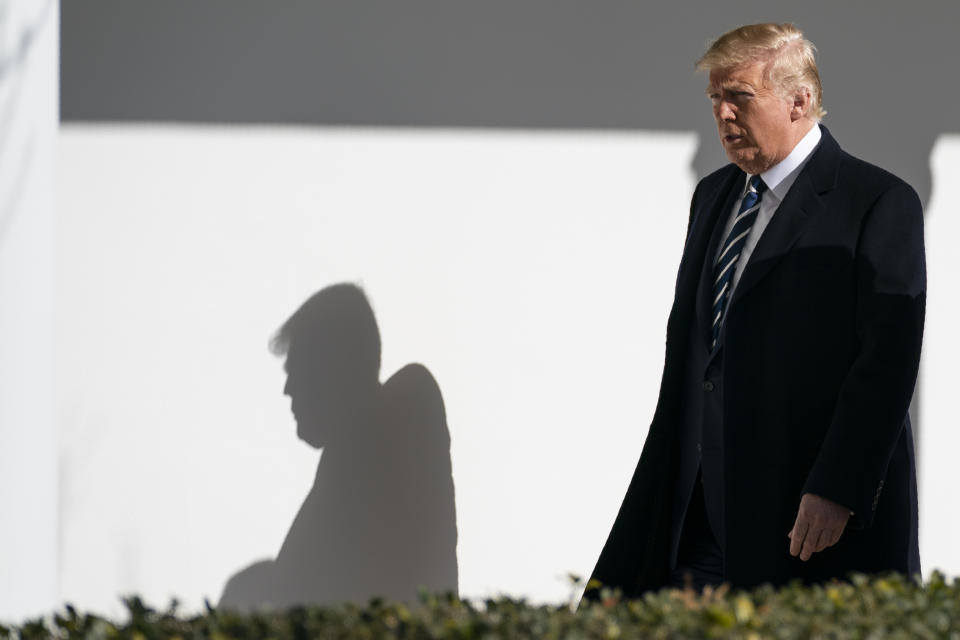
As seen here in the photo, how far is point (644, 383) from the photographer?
446cm

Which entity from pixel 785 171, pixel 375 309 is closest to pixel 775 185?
pixel 785 171

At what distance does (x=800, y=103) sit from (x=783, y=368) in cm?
75

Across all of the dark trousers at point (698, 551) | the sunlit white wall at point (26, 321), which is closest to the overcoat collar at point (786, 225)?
the dark trousers at point (698, 551)

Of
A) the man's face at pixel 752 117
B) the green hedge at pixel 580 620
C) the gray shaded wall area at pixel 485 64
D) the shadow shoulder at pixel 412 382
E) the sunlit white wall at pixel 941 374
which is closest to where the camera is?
the green hedge at pixel 580 620

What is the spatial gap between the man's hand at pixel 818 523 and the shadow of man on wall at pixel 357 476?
1.52 metres

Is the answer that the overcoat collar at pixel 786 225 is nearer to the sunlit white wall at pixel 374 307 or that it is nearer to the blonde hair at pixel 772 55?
the blonde hair at pixel 772 55

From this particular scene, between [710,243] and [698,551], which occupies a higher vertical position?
[710,243]

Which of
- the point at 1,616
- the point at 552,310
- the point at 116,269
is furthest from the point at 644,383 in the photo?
the point at 1,616


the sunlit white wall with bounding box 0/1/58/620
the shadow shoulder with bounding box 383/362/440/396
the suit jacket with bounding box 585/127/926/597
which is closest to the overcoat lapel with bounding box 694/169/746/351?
the suit jacket with bounding box 585/127/926/597

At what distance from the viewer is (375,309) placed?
4.34 metres

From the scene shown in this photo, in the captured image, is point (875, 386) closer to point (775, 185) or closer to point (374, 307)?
point (775, 185)

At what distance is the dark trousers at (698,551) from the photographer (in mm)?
3480

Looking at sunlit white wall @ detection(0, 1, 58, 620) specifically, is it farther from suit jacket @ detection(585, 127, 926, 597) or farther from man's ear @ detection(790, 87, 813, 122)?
man's ear @ detection(790, 87, 813, 122)

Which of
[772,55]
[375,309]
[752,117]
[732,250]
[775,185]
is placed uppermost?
[772,55]
